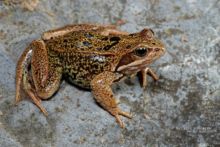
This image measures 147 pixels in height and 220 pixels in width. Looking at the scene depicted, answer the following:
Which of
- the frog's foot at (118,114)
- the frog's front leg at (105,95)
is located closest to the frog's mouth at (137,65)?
the frog's front leg at (105,95)

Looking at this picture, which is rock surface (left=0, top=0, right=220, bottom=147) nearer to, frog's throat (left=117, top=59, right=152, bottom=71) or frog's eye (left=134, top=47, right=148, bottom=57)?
frog's throat (left=117, top=59, right=152, bottom=71)

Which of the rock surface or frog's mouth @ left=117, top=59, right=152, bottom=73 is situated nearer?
the rock surface

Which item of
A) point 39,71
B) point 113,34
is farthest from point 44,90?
point 113,34

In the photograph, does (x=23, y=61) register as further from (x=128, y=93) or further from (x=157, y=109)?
(x=157, y=109)

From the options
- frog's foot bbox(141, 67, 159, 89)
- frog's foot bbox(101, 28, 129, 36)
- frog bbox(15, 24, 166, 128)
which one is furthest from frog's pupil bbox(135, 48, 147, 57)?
frog's foot bbox(101, 28, 129, 36)

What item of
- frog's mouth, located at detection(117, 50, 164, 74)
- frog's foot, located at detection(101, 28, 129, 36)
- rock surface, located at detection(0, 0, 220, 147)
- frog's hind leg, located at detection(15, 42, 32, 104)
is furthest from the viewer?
frog's foot, located at detection(101, 28, 129, 36)

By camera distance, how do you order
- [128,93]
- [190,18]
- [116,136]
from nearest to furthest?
1. [116,136]
2. [128,93]
3. [190,18]

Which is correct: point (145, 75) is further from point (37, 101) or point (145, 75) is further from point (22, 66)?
point (22, 66)

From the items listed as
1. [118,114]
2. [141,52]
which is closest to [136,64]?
[141,52]
